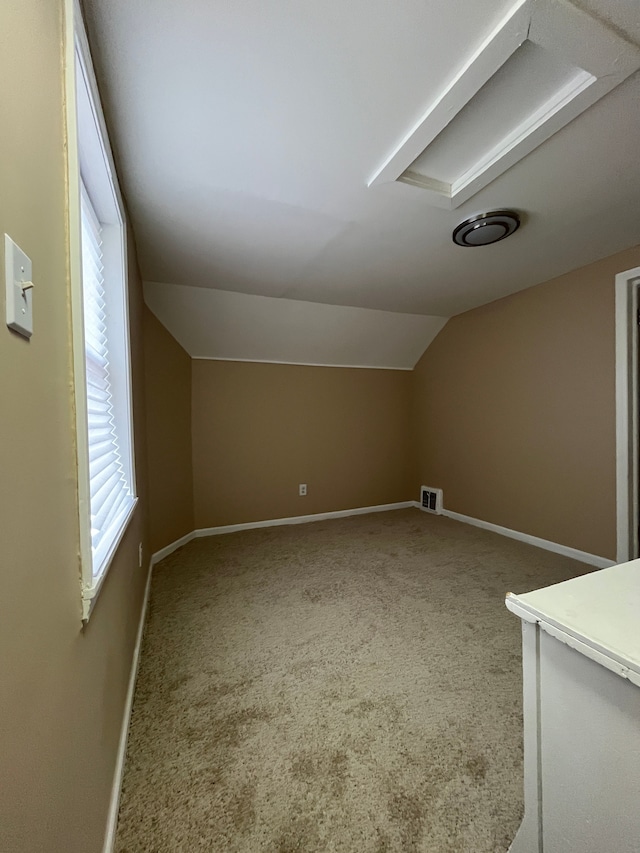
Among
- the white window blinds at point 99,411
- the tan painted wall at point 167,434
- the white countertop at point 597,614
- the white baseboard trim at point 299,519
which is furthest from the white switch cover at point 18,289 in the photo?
the white baseboard trim at point 299,519

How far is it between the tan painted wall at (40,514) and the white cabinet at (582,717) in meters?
0.91

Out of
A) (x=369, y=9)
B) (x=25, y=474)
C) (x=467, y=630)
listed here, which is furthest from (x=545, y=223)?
(x=25, y=474)

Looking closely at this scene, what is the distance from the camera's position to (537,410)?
117 inches

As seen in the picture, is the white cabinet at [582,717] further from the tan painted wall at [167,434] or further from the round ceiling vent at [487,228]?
the tan painted wall at [167,434]

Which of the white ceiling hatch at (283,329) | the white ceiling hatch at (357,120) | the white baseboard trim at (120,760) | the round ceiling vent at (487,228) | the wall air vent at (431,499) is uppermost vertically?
the white ceiling hatch at (357,120)

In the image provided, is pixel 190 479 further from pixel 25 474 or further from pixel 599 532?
pixel 599 532

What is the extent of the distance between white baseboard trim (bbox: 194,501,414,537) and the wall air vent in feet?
0.70

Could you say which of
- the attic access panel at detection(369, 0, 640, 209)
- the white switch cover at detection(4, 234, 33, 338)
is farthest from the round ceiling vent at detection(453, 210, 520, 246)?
the white switch cover at detection(4, 234, 33, 338)

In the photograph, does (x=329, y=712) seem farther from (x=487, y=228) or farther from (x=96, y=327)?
(x=487, y=228)

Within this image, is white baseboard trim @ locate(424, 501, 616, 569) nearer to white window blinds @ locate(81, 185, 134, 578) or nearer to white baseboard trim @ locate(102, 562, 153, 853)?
white baseboard trim @ locate(102, 562, 153, 853)

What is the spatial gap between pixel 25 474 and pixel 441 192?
1.89 m

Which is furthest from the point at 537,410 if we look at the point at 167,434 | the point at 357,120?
the point at 167,434

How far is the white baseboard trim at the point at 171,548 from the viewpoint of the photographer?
9.15ft

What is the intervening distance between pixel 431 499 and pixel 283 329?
252 cm
